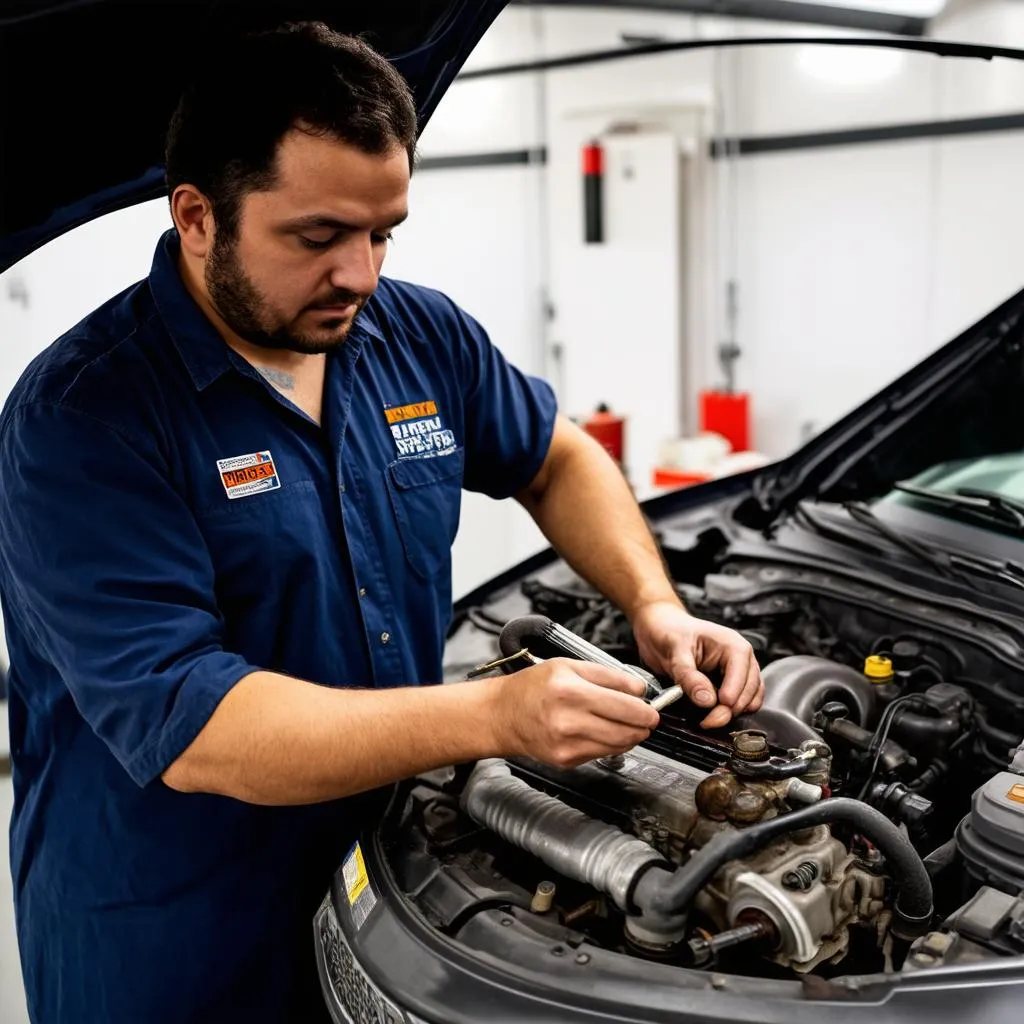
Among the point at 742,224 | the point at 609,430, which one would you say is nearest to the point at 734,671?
the point at 609,430

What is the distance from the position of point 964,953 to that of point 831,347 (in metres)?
3.77

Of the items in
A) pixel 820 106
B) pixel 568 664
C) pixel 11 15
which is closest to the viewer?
pixel 11 15

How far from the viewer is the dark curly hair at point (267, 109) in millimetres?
1235

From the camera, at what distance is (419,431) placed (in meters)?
1.61

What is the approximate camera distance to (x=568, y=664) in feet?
4.01

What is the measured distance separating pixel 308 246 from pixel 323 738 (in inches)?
21.7

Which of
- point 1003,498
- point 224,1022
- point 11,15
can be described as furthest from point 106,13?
point 1003,498

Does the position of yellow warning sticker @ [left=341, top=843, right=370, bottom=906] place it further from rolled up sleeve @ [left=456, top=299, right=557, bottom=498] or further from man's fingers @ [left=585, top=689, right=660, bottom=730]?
rolled up sleeve @ [left=456, top=299, right=557, bottom=498]

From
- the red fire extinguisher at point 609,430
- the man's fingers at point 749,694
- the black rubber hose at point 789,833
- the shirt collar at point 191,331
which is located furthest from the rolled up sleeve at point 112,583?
the red fire extinguisher at point 609,430

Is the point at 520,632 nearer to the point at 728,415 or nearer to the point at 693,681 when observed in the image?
the point at 693,681

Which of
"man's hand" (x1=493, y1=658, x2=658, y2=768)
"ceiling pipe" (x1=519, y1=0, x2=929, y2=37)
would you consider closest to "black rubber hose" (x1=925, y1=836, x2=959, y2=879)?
"man's hand" (x1=493, y1=658, x2=658, y2=768)

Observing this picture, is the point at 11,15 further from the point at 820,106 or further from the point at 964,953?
the point at 820,106

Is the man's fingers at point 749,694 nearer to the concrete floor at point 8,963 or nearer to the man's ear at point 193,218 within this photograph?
the man's ear at point 193,218

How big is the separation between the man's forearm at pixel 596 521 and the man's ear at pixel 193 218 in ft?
2.37
